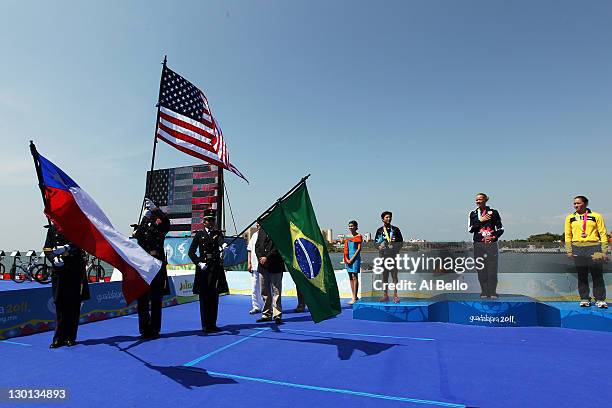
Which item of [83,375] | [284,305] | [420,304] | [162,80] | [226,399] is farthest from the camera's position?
[284,305]

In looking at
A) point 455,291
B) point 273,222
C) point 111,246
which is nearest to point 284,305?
point 455,291

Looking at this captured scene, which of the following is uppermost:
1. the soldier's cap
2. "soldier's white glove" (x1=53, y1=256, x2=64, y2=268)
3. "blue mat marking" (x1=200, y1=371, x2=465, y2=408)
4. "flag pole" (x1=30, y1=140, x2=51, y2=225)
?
"flag pole" (x1=30, y1=140, x2=51, y2=225)

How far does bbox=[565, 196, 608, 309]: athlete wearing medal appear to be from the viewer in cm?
644

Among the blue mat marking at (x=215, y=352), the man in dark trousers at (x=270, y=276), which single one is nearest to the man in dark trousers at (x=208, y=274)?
the blue mat marking at (x=215, y=352)

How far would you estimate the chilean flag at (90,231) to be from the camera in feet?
13.8

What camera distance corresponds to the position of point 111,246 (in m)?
4.31

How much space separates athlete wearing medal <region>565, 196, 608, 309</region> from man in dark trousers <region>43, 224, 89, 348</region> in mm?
8776

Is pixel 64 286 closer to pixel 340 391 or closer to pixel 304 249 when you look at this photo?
pixel 304 249

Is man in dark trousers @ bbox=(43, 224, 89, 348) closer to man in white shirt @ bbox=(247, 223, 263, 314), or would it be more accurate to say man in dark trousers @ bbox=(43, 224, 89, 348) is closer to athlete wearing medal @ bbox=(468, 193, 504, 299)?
man in white shirt @ bbox=(247, 223, 263, 314)

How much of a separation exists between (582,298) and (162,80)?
10.6 m

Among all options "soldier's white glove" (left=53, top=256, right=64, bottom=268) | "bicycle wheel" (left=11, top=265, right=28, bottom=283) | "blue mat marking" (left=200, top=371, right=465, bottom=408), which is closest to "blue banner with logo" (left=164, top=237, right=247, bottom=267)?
"bicycle wheel" (left=11, top=265, right=28, bottom=283)

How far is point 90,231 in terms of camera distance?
436 centimetres

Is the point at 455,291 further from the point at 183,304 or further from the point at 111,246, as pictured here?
the point at 183,304

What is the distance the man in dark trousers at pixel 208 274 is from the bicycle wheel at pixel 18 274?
14487 mm
